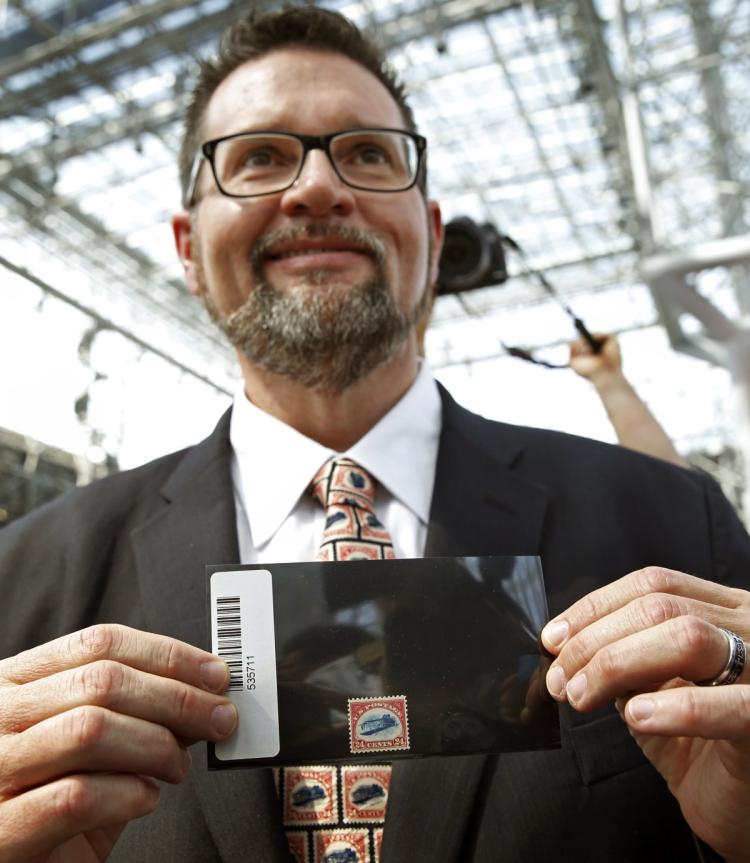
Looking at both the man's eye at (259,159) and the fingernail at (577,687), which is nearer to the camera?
the fingernail at (577,687)

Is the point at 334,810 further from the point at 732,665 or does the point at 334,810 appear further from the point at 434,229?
the point at 434,229

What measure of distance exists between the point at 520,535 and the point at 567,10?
349 inches

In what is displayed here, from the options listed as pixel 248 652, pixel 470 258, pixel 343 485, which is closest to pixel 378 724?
pixel 248 652

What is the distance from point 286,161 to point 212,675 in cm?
92

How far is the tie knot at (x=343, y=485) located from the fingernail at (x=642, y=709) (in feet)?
1.80

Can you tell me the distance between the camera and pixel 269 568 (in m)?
0.89

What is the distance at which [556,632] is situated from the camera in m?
0.87

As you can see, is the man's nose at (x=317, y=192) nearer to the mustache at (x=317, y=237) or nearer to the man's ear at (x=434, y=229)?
the mustache at (x=317, y=237)

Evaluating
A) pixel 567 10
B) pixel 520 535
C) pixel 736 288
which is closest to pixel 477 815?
pixel 520 535

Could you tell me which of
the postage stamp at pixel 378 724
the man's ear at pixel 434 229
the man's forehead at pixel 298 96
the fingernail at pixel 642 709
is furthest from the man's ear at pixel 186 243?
the fingernail at pixel 642 709

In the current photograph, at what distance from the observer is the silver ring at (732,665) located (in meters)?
0.81

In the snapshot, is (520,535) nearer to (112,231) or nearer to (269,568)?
(269,568)

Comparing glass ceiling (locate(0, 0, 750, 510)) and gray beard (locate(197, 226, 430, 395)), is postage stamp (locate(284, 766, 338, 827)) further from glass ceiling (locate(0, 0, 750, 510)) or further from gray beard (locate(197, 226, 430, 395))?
glass ceiling (locate(0, 0, 750, 510))

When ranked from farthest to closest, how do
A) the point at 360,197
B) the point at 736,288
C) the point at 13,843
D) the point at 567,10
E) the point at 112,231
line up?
the point at 112,231 → the point at 567,10 → the point at 736,288 → the point at 360,197 → the point at 13,843
